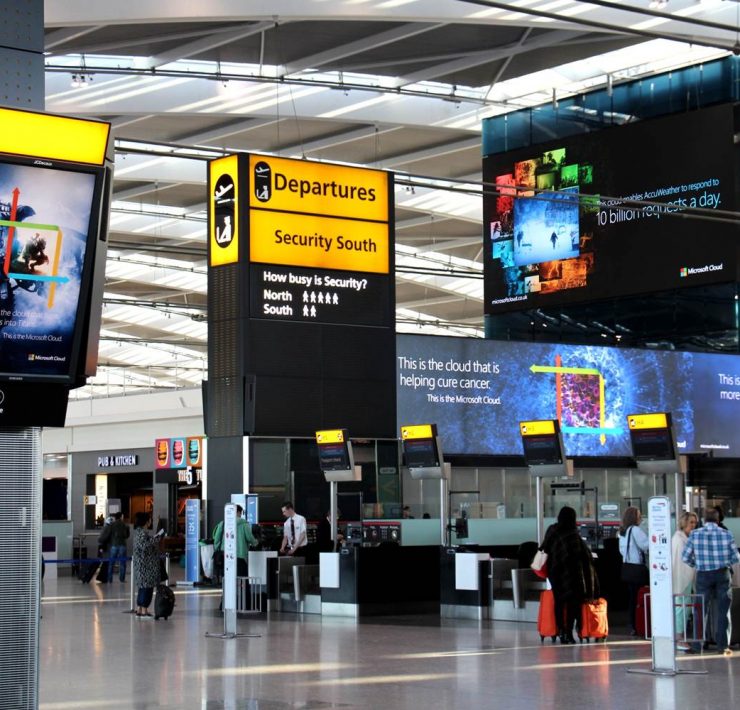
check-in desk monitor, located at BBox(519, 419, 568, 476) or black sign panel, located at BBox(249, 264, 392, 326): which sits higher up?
black sign panel, located at BBox(249, 264, 392, 326)

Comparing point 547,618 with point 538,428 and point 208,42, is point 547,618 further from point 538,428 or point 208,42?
point 208,42

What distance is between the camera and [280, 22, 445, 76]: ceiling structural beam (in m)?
23.8

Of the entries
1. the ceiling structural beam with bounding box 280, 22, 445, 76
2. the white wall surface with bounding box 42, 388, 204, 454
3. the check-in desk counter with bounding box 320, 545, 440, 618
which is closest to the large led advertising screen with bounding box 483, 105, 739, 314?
the ceiling structural beam with bounding box 280, 22, 445, 76

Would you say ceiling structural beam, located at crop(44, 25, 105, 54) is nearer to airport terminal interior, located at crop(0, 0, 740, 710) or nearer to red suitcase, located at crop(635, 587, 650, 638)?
airport terminal interior, located at crop(0, 0, 740, 710)

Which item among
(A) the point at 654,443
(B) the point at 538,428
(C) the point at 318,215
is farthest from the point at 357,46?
(A) the point at 654,443

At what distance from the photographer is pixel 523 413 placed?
26.3m

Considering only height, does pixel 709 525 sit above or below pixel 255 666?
above

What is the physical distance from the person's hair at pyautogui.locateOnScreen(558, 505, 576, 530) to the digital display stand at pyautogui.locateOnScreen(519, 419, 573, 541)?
3.65 meters

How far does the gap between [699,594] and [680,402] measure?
1583 cm

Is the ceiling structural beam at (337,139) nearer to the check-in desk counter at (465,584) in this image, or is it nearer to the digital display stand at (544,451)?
the digital display stand at (544,451)

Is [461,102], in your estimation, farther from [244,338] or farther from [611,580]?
[611,580]

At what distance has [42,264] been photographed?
5992 mm

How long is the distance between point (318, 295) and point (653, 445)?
6.11m

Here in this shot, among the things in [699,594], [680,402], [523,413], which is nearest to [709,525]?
[699,594]
